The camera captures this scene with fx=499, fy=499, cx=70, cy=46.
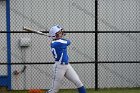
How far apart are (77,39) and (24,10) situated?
4.79 ft

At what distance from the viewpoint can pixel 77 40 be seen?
12125 mm

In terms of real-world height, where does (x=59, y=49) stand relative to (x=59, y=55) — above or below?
above

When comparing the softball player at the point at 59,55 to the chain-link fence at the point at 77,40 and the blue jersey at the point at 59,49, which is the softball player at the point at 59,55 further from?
the chain-link fence at the point at 77,40

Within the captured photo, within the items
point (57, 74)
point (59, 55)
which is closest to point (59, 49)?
point (59, 55)

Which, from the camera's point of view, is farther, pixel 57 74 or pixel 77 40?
pixel 77 40

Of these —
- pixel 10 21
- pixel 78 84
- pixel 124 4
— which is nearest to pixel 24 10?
pixel 10 21

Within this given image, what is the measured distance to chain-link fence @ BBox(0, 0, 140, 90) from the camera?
39.3 ft

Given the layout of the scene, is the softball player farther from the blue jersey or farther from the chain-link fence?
the chain-link fence

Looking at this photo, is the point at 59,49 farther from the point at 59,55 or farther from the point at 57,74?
the point at 57,74

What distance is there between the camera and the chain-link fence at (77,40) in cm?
1199

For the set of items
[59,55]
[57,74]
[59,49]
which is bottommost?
[57,74]

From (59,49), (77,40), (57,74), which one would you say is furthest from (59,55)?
(77,40)

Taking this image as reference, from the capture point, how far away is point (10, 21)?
11.9 m

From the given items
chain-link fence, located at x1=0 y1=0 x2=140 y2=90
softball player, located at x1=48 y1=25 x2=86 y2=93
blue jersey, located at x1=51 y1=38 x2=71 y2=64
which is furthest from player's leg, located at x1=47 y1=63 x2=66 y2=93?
chain-link fence, located at x1=0 y1=0 x2=140 y2=90
